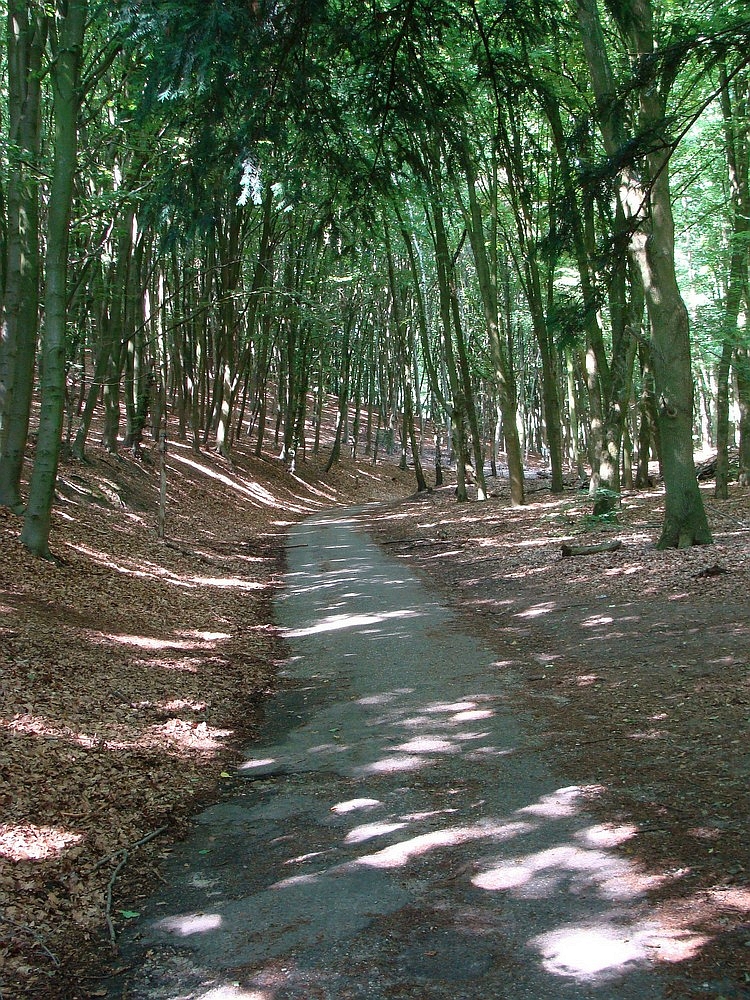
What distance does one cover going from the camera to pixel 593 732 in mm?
5359

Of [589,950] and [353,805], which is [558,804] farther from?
[589,950]

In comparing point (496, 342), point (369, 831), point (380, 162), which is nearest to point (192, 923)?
point (369, 831)

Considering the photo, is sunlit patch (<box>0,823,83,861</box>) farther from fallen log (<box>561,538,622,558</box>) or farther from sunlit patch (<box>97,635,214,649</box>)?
fallen log (<box>561,538,622,558</box>)

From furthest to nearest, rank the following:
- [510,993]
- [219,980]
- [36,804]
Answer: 1. [36,804]
2. [219,980]
3. [510,993]

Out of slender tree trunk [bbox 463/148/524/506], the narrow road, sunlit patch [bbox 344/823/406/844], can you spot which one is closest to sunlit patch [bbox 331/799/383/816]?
the narrow road

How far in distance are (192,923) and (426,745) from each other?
2.34 m

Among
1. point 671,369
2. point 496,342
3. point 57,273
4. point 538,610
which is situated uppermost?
point 496,342

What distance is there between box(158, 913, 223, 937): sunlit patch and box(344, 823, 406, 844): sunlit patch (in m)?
0.86

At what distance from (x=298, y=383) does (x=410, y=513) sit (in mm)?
10541

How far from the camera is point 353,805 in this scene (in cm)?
454

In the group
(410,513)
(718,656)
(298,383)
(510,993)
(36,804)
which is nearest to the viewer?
(510,993)

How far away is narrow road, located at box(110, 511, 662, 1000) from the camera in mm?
2879

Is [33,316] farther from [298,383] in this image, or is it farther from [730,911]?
[298,383]

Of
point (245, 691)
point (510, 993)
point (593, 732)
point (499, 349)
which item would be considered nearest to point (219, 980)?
point (510, 993)
